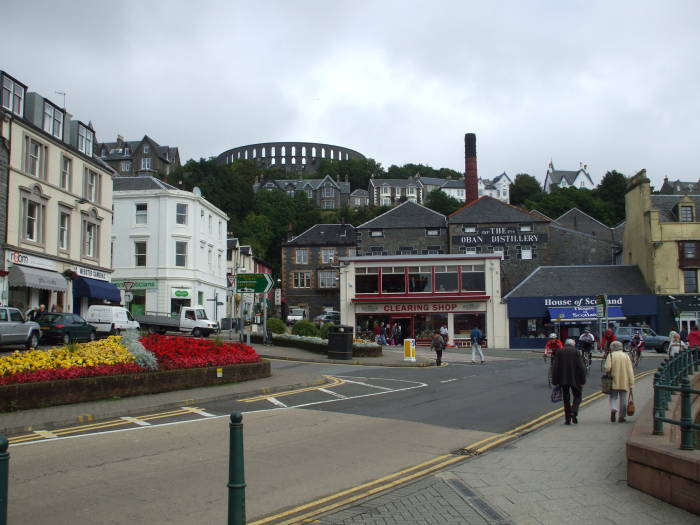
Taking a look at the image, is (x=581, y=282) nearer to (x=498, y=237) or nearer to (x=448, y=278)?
(x=448, y=278)

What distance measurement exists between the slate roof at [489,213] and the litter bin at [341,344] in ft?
126

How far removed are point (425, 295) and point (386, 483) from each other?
1648 inches

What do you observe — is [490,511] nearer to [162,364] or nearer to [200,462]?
[200,462]

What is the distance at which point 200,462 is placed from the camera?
9.50 m

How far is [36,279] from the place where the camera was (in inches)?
1296

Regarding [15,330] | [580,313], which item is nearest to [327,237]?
[580,313]

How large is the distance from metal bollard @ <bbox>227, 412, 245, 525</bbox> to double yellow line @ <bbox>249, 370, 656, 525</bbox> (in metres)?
1.79

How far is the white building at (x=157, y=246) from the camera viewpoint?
Answer: 49.1 metres

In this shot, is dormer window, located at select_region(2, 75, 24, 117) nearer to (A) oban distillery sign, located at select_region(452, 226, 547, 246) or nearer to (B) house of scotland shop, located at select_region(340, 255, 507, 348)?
(B) house of scotland shop, located at select_region(340, 255, 507, 348)

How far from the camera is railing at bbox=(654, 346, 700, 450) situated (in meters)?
7.27

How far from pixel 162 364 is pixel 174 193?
34.7m

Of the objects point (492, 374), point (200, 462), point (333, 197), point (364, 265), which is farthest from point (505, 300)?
point (333, 197)

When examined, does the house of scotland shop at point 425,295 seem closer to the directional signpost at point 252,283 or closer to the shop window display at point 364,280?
the shop window display at point 364,280

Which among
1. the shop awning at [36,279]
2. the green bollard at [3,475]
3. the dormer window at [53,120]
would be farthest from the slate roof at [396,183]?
the green bollard at [3,475]
